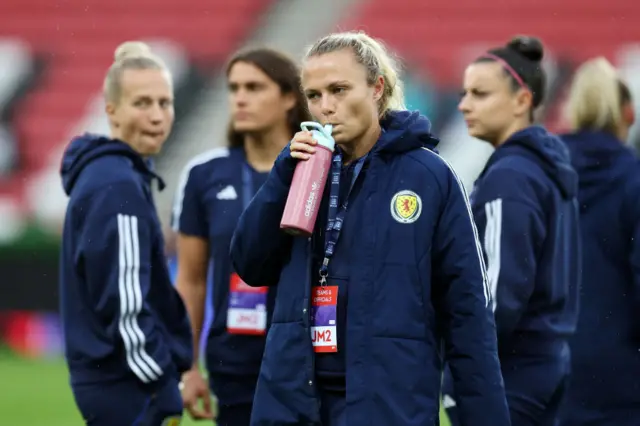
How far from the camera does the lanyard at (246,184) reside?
16.8 feet

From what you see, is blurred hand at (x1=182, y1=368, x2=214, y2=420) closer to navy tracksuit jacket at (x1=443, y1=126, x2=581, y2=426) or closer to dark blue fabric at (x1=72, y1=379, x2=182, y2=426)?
dark blue fabric at (x1=72, y1=379, x2=182, y2=426)

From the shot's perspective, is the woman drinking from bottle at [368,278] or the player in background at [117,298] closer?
the woman drinking from bottle at [368,278]

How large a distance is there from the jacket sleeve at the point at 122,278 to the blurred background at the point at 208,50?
953cm

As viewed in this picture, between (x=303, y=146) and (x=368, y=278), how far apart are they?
41cm

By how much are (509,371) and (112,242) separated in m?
1.54

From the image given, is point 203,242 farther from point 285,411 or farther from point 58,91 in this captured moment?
point 58,91

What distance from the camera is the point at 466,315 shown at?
340 cm

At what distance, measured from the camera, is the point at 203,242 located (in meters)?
5.25

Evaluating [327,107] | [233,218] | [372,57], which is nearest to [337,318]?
[327,107]

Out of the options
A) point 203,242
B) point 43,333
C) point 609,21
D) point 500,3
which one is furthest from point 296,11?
point 203,242

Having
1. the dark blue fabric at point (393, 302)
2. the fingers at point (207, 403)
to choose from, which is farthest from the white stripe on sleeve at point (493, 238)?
the fingers at point (207, 403)

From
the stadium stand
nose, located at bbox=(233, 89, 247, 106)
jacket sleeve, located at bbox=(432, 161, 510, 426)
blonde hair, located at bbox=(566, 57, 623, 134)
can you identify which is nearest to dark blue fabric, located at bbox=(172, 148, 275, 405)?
nose, located at bbox=(233, 89, 247, 106)

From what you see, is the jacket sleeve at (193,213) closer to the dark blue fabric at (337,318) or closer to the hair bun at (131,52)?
the hair bun at (131,52)

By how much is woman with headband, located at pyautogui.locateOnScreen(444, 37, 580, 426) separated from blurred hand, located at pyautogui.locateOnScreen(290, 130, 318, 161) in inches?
51.3
